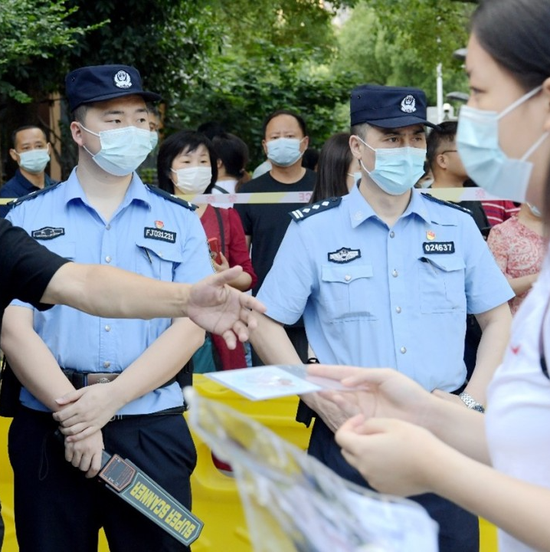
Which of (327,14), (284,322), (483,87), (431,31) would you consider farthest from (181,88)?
(483,87)

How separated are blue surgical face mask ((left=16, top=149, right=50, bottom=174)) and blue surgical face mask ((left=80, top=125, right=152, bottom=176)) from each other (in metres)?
4.76

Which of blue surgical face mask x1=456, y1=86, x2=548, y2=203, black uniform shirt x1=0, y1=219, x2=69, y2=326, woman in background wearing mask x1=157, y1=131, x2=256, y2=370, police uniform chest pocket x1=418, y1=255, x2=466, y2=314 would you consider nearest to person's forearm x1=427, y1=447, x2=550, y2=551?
blue surgical face mask x1=456, y1=86, x2=548, y2=203

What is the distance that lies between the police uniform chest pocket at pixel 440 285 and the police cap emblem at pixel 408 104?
0.65 m

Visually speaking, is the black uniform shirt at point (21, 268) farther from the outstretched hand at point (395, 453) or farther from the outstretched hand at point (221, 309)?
the outstretched hand at point (395, 453)

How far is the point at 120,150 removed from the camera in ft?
13.0

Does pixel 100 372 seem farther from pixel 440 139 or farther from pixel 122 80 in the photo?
pixel 440 139

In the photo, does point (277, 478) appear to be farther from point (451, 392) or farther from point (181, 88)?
point (181, 88)

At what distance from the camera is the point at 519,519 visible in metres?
1.67

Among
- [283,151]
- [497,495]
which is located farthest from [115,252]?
[283,151]

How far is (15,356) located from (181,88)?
1021cm

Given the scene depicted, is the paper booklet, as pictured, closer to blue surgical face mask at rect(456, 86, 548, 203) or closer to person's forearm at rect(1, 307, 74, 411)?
blue surgical face mask at rect(456, 86, 548, 203)

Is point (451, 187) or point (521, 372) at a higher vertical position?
point (521, 372)

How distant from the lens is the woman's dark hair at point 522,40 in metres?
A: 1.85

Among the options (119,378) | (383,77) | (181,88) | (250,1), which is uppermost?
(119,378)
